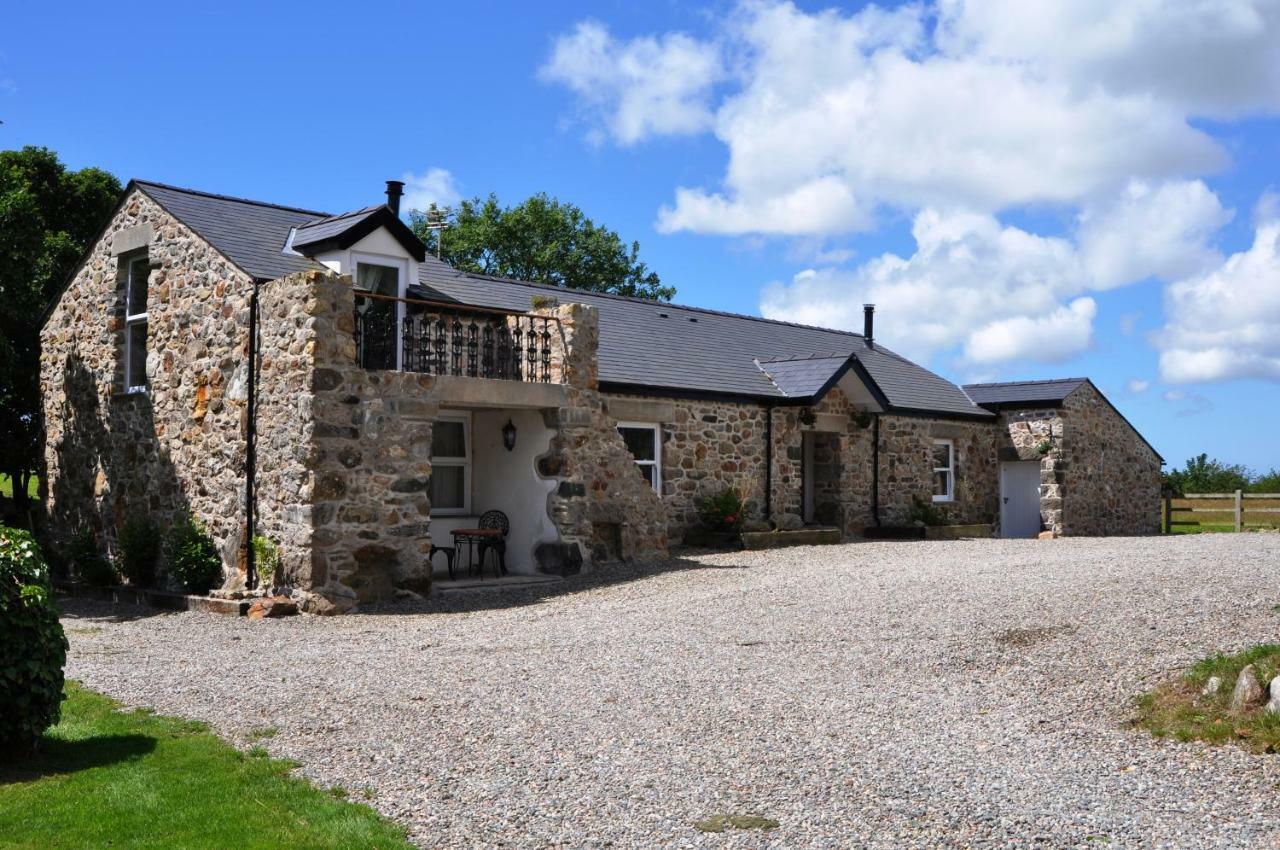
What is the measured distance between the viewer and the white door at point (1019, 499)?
1022 inches

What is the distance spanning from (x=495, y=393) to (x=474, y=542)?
287cm

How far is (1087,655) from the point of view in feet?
28.0

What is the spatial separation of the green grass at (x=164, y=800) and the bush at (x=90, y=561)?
9.73 m

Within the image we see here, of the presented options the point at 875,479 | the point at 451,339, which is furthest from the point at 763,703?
the point at 875,479

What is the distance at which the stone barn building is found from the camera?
13695mm

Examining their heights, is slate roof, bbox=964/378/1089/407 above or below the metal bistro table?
above

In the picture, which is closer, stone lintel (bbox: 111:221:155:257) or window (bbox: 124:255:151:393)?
stone lintel (bbox: 111:221:155:257)

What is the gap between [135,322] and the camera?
17.2 meters

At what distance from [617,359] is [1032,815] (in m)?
14.2

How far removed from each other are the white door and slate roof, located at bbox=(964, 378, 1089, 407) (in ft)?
4.82

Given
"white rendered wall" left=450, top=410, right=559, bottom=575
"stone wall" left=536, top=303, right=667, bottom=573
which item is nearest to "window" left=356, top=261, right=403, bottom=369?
"white rendered wall" left=450, top=410, right=559, bottom=575

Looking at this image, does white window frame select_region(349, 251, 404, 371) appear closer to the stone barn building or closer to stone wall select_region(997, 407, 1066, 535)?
the stone barn building

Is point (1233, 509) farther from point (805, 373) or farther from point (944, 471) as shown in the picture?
point (805, 373)

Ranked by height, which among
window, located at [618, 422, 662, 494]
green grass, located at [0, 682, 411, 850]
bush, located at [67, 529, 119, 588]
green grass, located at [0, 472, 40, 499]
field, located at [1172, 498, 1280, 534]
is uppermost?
window, located at [618, 422, 662, 494]
